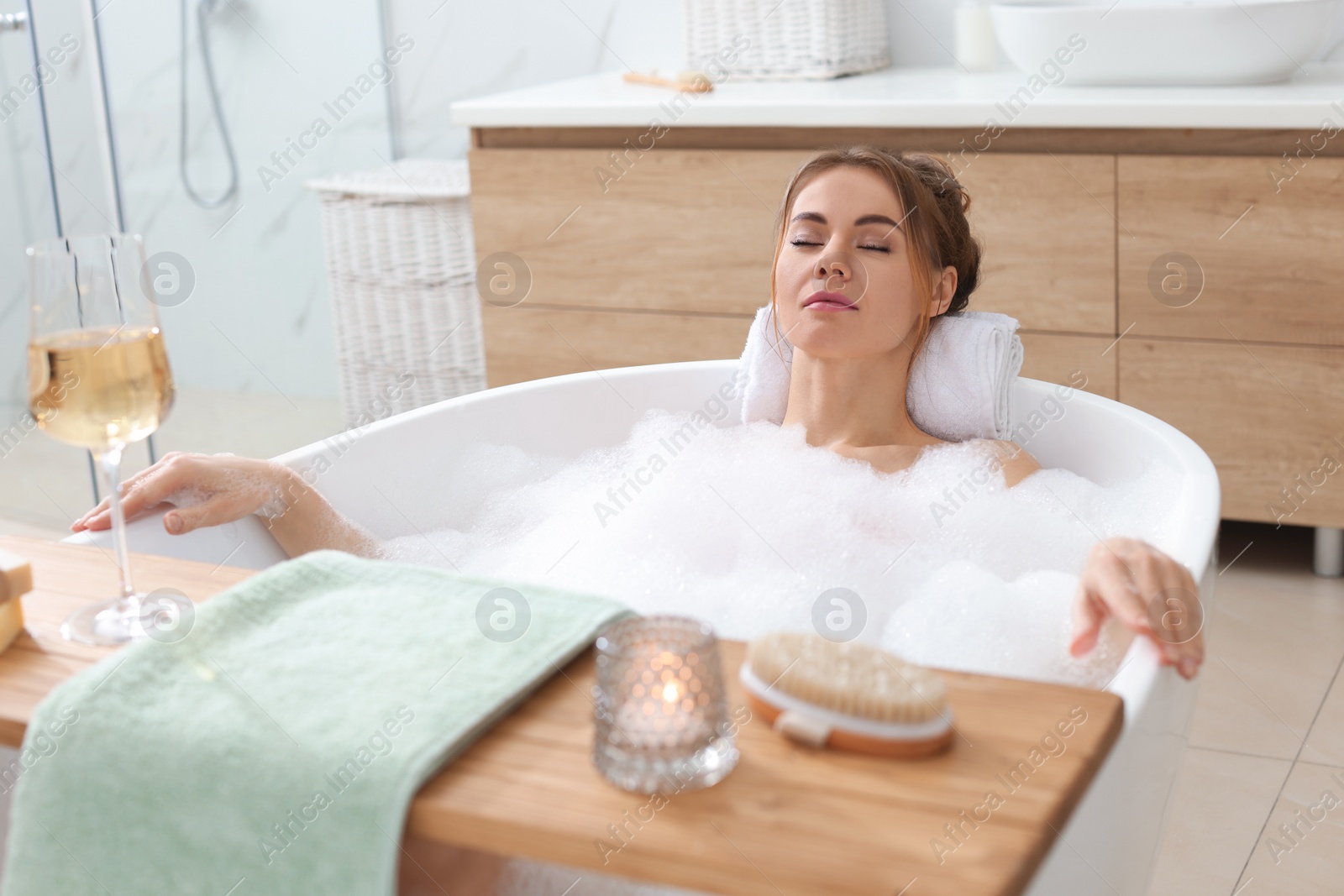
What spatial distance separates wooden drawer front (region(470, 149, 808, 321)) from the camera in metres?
2.54

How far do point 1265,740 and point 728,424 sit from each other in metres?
0.90

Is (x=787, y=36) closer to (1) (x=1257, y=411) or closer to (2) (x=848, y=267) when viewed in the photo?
(1) (x=1257, y=411)

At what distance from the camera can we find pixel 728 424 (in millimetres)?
1947

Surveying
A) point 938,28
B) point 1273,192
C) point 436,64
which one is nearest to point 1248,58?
point 1273,192

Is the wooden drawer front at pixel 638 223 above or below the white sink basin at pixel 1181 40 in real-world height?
below

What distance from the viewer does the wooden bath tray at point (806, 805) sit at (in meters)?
0.66

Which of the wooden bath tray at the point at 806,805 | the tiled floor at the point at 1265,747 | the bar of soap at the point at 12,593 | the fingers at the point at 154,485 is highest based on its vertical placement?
the bar of soap at the point at 12,593

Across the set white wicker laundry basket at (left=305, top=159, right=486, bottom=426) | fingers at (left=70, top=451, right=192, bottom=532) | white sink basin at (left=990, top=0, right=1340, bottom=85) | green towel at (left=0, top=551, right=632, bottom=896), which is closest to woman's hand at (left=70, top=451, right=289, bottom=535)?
fingers at (left=70, top=451, right=192, bottom=532)

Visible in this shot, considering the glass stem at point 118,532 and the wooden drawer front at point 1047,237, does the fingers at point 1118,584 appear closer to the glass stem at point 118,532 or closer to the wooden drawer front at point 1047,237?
the glass stem at point 118,532

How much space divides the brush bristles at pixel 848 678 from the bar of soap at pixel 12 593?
21.0 inches

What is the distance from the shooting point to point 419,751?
76cm

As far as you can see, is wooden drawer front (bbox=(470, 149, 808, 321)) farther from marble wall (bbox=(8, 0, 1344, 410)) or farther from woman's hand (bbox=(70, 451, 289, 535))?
woman's hand (bbox=(70, 451, 289, 535))

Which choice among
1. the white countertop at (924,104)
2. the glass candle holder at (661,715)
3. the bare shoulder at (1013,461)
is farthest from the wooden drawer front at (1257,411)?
the glass candle holder at (661,715)

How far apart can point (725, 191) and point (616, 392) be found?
738 mm
